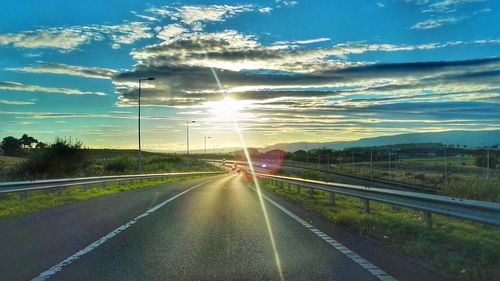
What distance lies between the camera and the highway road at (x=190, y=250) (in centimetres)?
729

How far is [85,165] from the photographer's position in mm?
44688

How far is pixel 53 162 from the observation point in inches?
1626

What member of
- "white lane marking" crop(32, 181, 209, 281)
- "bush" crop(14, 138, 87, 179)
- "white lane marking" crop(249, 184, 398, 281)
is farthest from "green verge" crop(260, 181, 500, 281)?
"bush" crop(14, 138, 87, 179)

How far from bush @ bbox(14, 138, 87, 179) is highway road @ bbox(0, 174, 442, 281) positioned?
27286mm

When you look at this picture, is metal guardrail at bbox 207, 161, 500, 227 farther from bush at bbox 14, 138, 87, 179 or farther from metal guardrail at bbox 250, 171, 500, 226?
bush at bbox 14, 138, 87, 179

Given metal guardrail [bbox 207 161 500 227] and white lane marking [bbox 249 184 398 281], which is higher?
metal guardrail [bbox 207 161 500 227]

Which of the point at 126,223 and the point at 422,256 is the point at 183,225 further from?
the point at 422,256

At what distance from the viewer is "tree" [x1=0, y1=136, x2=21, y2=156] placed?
99.1 meters

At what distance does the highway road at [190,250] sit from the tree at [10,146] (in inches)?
3579

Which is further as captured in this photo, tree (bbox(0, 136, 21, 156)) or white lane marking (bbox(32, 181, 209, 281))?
tree (bbox(0, 136, 21, 156))

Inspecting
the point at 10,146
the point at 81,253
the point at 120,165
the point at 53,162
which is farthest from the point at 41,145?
the point at 10,146

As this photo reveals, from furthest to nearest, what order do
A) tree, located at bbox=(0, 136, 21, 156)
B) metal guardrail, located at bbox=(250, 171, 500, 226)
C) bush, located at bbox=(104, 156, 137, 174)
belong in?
tree, located at bbox=(0, 136, 21, 156)
bush, located at bbox=(104, 156, 137, 174)
metal guardrail, located at bbox=(250, 171, 500, 226)

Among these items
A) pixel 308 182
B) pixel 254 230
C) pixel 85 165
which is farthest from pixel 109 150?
pixel 254 230

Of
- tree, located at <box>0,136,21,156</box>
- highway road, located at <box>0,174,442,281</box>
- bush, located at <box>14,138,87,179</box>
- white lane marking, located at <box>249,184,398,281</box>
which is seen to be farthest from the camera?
tree, located at <box>0,136,21,156</box>
